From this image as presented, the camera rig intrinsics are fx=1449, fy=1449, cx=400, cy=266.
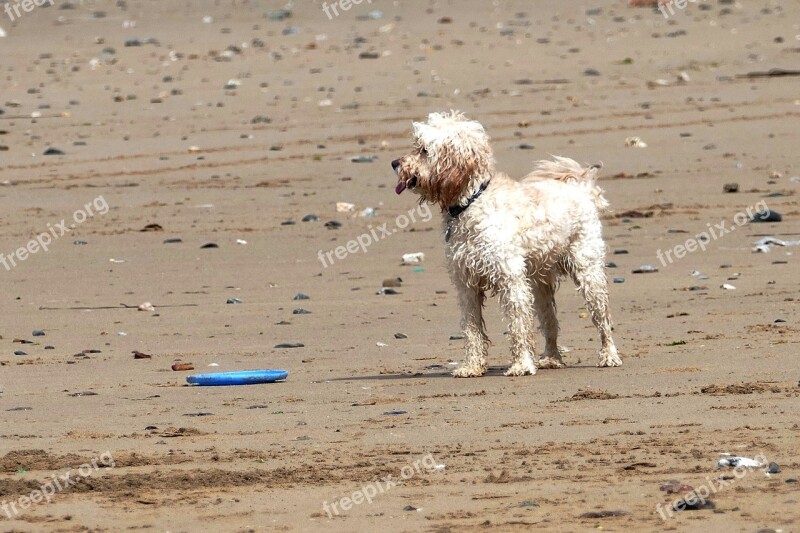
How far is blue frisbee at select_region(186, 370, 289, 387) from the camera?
28.2 feet

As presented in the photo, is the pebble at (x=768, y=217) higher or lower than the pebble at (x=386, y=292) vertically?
lower

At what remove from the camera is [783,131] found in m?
17.6

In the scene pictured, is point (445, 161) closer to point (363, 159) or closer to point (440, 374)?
point (440, 374)

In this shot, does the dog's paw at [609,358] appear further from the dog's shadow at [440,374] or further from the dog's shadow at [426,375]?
the dog's shadow at [426,375]

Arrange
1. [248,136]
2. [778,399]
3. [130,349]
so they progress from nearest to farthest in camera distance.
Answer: [778,399]
[130,349]
[248,136]

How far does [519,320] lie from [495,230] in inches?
22.5

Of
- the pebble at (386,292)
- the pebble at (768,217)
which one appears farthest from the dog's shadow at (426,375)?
the pebble at (768,217)

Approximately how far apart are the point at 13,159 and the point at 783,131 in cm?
923

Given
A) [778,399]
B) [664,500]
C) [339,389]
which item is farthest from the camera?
[339,389]

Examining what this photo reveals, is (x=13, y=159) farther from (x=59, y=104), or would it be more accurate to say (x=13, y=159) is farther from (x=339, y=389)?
(x=339, y=389)

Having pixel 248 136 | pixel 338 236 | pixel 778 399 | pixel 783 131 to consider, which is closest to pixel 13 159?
pixel 248 136

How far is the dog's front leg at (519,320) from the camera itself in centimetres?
885

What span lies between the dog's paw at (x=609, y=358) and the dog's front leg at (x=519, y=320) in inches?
18.2

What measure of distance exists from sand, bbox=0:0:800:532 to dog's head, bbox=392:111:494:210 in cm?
116
